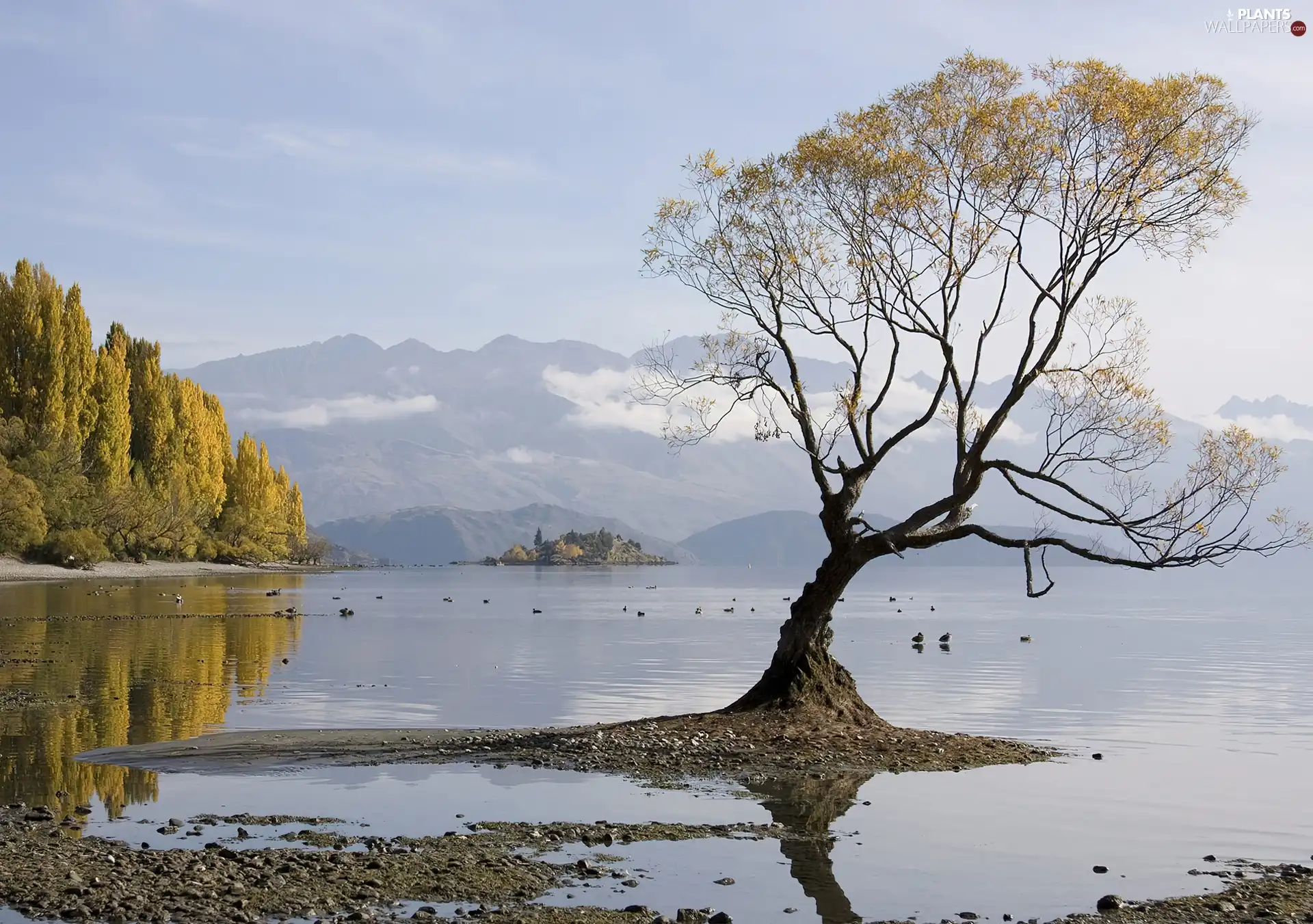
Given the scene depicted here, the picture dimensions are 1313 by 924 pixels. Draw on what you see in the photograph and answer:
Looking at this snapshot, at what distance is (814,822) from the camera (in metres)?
18.2

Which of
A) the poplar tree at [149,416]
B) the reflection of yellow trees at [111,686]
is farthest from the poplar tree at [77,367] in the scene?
the reflection of yellow trees at [111,686]

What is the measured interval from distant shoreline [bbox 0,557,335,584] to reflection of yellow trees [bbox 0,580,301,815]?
3888 cm

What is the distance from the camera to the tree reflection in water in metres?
14.2

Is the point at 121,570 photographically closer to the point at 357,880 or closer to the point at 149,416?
the point at 149,416

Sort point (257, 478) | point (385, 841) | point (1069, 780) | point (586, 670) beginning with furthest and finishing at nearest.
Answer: point (257, 478) < point (586, 670) < point (1069, 780) < point (385, 841)

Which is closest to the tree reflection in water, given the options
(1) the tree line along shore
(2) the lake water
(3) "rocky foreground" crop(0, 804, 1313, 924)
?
(2) the lake water

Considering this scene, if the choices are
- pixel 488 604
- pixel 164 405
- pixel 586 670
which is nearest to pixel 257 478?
pixel 164 405

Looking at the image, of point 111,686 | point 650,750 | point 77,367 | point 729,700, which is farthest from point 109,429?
point 650,750

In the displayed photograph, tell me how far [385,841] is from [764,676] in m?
11.8

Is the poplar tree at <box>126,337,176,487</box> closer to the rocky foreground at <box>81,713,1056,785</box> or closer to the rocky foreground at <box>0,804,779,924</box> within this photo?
the rocky foreground at <box>81,713,1056,785</box>

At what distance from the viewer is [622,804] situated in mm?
19297

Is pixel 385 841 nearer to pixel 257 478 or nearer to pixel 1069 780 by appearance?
pixel 1069 780

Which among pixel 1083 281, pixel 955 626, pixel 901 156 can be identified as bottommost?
pixel 955 626

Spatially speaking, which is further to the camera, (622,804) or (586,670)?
(586,670)
